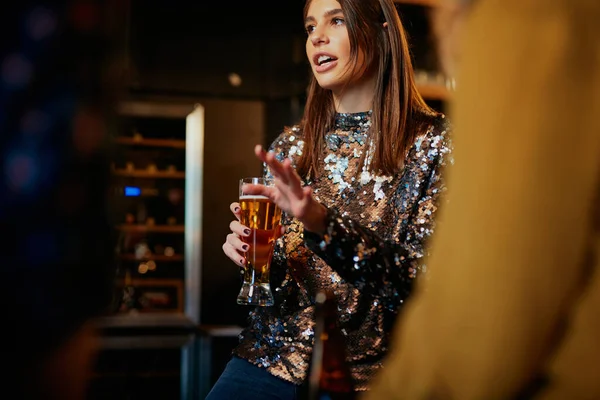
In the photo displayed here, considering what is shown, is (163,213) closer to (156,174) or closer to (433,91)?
(156,174)

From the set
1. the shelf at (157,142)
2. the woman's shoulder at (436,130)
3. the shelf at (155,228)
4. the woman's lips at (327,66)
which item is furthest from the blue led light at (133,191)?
the woman's shoulder at (436,130)

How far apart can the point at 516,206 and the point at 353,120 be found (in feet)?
4.32

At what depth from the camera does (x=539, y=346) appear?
78 cm

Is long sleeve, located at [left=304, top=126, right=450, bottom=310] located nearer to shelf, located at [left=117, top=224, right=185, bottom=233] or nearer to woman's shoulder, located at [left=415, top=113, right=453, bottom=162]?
woman's shoulder, located at [left=415, top=113, right=453, bottom=162]

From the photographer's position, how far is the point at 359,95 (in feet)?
6.81

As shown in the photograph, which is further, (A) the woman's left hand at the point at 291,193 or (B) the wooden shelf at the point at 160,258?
(B) the wooden shelf at the point at 160,258

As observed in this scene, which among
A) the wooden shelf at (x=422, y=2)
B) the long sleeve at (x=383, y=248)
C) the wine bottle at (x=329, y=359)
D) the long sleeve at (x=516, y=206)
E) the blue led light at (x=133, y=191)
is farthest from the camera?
the blue led light at (x=133, y=191)

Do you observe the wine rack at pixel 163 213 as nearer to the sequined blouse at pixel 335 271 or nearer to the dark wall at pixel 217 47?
the dark wall at pixel 217 47

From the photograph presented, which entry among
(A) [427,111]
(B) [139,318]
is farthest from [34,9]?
(B) [139,318]

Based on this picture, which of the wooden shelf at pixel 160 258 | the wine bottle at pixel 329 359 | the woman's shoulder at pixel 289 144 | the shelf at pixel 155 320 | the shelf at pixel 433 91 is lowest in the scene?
the shelf at pixel 155 320

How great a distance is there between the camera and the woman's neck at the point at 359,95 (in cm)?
207

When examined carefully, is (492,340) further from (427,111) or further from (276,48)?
(276,48)

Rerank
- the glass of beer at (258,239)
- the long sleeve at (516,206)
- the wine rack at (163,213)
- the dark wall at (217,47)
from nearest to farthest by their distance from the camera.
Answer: the long sleeve at (516,206)
the glass of beer at (258,239)
the dark wall at (217,47)
the wine rack at (163,213)

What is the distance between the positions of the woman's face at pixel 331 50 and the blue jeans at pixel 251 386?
794 millimetres
